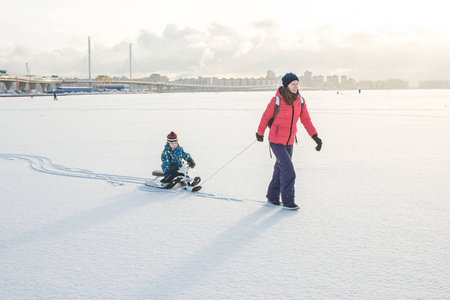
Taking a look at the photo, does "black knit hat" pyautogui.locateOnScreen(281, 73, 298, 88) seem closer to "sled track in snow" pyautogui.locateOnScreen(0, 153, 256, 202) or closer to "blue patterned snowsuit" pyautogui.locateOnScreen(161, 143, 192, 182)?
"sled track in snow" pyautogui.locateOnScreen(0, 153, 256, 202)

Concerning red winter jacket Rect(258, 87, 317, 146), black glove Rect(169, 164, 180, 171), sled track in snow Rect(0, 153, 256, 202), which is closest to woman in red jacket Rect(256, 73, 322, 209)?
red winter jacket Rect(258, 87, 317, 146)

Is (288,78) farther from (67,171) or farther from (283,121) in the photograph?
(67,171)

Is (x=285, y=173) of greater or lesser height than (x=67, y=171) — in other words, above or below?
above

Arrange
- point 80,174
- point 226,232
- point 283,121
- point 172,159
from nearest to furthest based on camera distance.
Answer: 1. point 226,232
2. point 283,121
3. point 172,159
4. point 80,174

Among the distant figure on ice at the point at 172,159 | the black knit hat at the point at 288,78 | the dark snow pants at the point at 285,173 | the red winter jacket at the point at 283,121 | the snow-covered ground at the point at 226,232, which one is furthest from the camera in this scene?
the distant figure on ice at the point at 172,159

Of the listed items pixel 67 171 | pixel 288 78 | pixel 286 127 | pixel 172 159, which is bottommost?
pixel 67 171

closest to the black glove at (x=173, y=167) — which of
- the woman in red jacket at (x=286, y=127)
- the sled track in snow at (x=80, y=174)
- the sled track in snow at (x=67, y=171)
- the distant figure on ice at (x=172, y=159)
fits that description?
the distant figure on ice at (x=172, y=159)

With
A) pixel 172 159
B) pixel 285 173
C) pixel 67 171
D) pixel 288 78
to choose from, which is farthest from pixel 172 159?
Answer: pixel 67 171

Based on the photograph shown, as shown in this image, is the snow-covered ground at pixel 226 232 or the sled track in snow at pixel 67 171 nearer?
the snow-covered ground at pixel 226 232

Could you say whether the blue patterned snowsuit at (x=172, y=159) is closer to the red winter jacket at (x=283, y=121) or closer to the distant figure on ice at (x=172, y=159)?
the distant figure on ice at (x=172, y=159)

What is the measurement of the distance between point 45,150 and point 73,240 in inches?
239

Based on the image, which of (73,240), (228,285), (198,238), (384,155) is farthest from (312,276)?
(384,155)

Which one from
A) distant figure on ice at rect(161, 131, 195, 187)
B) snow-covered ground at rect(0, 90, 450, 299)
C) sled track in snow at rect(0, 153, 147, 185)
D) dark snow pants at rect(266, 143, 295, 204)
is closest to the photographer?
snow-covered ground at rect(0, 90, 450, 299)

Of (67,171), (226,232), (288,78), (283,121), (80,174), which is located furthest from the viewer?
(67,171)
